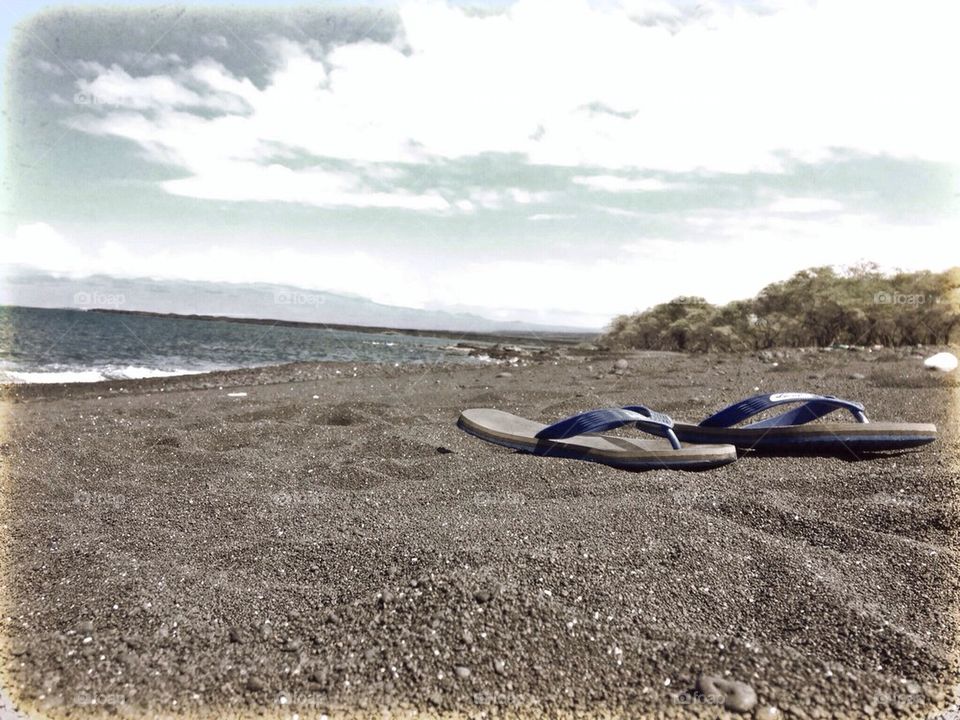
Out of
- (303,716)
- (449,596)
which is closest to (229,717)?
(303,716)

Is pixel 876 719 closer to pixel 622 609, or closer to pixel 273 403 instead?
pixel 622 609

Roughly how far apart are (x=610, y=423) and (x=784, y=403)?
1237 millimetres

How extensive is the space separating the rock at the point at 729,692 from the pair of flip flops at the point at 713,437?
6.23ft

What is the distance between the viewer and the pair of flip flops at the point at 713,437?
11.1 ft

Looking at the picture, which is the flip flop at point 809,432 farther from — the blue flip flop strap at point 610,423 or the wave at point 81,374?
the wave at point 81,374

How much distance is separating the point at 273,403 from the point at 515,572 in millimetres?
4907

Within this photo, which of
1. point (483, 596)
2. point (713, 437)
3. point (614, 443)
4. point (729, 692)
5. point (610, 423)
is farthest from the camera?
point (713, 437)

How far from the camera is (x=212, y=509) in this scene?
2871mm

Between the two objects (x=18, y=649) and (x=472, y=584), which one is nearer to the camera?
(x=18, y=649)

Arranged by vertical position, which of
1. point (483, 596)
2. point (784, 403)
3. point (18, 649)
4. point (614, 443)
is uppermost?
point (784, 403)

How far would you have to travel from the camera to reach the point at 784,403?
12.4 ft

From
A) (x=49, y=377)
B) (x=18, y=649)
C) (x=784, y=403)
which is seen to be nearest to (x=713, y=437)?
(x=784, y=403)

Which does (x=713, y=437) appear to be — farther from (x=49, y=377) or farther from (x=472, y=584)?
(x=49, y=377)

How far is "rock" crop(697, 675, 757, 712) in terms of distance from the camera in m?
1.46
